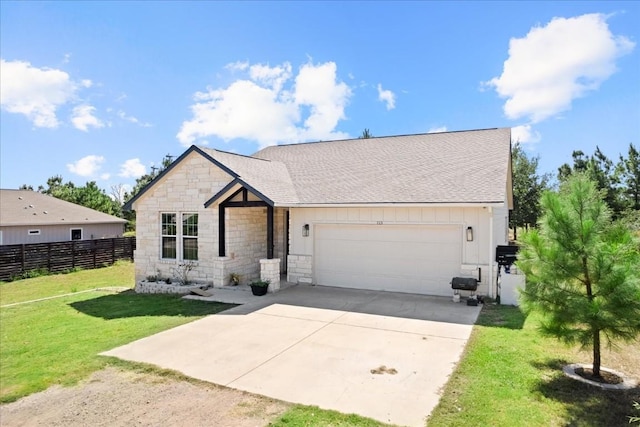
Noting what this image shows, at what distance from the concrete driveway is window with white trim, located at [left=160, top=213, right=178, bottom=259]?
5247mm

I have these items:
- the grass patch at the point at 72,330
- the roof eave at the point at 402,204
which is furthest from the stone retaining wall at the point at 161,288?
the roof eave at the point at 402,204

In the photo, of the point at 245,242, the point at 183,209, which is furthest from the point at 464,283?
the point at 183,209

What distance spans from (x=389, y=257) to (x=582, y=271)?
23.0ft

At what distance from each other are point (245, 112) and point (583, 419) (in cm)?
2312

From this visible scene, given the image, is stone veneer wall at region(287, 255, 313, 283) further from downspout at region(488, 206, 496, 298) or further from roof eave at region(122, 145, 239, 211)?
downspout at region(488, 206, 496, 298)

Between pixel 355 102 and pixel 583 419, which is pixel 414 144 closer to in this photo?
pixel 583 419

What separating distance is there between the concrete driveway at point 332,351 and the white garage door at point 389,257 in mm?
1092

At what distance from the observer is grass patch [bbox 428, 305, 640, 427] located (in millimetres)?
4277

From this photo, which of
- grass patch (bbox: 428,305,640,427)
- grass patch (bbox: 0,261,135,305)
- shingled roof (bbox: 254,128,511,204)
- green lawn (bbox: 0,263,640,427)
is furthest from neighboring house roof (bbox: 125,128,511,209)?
grass patch (bbox: 428,305,640,427)

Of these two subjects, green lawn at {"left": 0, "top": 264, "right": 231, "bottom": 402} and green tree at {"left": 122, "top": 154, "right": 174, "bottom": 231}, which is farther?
green tree at {"left": 122, "top": 154, "right": 174, "bottom": 231}

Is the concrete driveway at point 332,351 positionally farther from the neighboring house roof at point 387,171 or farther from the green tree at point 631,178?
the green tree at point 631,178

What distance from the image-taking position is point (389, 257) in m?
11.9

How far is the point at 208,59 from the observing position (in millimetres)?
15078

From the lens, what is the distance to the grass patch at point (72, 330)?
20.2 feet
